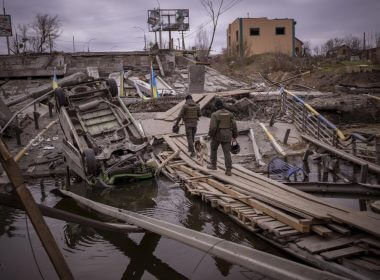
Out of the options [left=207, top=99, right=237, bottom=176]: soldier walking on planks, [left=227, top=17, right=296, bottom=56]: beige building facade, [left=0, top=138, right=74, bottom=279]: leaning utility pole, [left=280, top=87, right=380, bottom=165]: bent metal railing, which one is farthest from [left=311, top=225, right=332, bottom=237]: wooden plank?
[left=227, top=17, right=296, bottom=56]: beige building facade

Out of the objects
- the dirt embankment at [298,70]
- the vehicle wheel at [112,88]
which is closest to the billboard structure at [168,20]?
the dirt embankment at [298,70]

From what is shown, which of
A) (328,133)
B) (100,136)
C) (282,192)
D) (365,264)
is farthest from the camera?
(328,133)

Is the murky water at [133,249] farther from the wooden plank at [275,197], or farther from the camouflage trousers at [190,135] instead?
the camouflage trousers at [190,135]

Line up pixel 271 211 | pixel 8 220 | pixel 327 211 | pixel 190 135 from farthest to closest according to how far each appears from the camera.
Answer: pixel 190 135 → pixel 8 220 → pixel 271 211 → pixel 327 211

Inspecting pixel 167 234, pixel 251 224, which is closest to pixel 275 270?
pixel 167 234

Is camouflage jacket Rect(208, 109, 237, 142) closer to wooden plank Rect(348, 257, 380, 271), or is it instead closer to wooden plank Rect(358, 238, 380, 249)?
wooden plank Rect(358, 238, 380, 249)

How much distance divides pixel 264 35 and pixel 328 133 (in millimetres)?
26227

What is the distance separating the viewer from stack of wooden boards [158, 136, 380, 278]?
491 cm

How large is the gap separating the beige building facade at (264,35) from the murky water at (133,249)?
30.2m

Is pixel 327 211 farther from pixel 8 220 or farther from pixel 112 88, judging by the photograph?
pixel 112 88

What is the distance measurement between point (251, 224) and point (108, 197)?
396 centimetres

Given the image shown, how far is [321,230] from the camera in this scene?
5.21 metres

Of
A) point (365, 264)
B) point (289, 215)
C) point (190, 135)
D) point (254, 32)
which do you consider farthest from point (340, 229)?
point (254, 32)

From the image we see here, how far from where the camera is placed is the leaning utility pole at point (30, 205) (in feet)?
10.5
